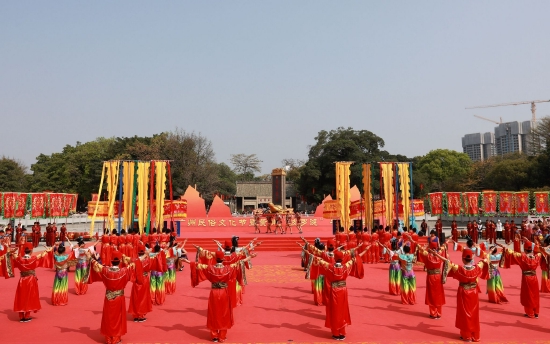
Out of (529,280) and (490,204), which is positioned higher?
(490,204)

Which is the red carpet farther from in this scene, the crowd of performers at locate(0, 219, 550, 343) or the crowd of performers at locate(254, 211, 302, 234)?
the crowd of performers at locate(254, 211, 302, 234)

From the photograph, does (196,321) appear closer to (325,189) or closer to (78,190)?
(325,189)

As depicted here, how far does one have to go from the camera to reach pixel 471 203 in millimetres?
26500

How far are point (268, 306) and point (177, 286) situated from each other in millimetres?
3297

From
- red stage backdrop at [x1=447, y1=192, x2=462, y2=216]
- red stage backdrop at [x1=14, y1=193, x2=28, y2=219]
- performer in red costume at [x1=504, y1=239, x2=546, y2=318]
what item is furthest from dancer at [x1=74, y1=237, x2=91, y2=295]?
red stage backdrop at [x1=447, y1=192, x2=462, y2=216]

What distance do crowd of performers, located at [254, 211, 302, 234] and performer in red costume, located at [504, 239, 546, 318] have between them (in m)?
14.7

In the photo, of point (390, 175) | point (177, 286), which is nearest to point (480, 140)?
point (390, 175)

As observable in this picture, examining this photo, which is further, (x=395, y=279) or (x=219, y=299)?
(x=395, y=279)

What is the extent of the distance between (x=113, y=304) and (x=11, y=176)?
134 ft

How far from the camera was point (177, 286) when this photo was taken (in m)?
11.0

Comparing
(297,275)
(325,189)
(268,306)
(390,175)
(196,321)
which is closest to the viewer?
(196,321)

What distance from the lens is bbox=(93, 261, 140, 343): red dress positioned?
20.8 ft

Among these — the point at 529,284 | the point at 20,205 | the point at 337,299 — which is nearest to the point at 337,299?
the point at 337,299

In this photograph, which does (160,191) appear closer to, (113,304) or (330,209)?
(330,209)
